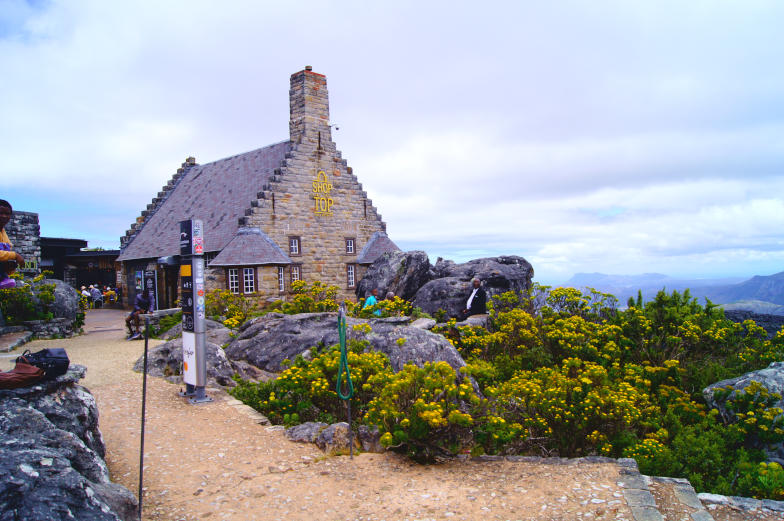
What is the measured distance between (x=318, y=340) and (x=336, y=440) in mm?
4358

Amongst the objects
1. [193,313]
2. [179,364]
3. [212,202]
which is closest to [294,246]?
[212,202]

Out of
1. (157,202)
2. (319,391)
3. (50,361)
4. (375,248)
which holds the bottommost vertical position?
(319,391)

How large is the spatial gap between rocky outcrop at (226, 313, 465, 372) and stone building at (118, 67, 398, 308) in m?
8.91

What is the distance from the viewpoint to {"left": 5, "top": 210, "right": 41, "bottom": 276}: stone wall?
963 inches

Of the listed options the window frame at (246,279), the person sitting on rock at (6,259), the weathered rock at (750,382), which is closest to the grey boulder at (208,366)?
the person sitting on rock at (6,259)

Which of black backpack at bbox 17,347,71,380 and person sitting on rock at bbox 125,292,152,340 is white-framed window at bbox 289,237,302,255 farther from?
black backpack at bbox 17,347,71,380

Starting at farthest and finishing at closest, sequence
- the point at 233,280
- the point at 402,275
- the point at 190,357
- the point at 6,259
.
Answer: the point at 233,280, the point at 402,275, the point at 190,357, the point at 6,259

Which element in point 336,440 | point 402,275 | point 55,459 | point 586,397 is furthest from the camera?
point 402,275

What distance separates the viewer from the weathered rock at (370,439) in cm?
708

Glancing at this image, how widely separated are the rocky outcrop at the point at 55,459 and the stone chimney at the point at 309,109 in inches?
818

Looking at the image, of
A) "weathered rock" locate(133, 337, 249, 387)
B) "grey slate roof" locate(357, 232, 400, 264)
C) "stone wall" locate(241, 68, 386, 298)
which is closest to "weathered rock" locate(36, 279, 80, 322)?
"weathered rock" locate(133, 337, 249, 387)

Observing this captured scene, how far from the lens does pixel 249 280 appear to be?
2220 centimetres

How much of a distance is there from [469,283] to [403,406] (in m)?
10.3

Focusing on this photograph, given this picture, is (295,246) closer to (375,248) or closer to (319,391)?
(375,248)
